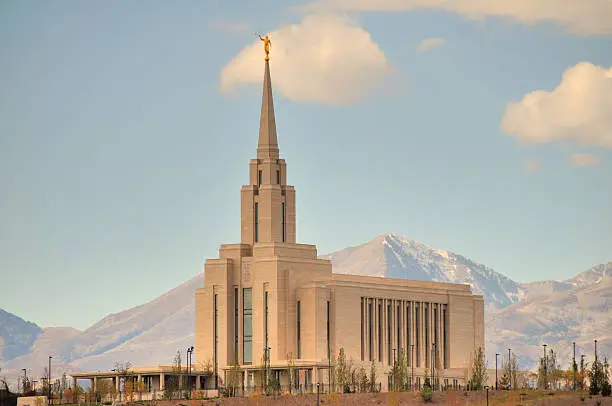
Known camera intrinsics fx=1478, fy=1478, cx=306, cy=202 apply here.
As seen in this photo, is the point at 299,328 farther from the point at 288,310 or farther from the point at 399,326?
the point at 399,326

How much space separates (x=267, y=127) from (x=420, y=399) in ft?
177

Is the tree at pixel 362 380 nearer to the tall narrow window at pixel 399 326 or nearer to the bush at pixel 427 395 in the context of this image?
the bush at pixel 427 395

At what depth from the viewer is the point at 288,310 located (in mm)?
174125

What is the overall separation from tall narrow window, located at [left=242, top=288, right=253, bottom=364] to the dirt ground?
1124 inches

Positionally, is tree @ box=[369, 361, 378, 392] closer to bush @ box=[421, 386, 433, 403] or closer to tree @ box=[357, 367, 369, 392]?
tree @ box=[357, 367, 369, 392]

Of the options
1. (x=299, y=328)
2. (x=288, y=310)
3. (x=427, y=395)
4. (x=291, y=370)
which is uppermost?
(x=288, y=310)

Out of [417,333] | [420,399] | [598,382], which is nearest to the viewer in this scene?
[420,399]

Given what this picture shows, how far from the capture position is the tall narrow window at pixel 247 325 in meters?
176

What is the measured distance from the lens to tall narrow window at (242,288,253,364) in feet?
577

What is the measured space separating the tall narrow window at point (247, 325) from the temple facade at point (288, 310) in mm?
119

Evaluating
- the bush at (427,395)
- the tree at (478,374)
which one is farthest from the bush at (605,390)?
the tree at (478,374)

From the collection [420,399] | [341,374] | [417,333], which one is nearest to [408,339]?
[417,333]

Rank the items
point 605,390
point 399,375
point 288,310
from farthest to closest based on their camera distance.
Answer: point 288,310 < point 399,375 < point 605,390

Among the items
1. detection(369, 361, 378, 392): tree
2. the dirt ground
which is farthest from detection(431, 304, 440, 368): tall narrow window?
the dirt ground
